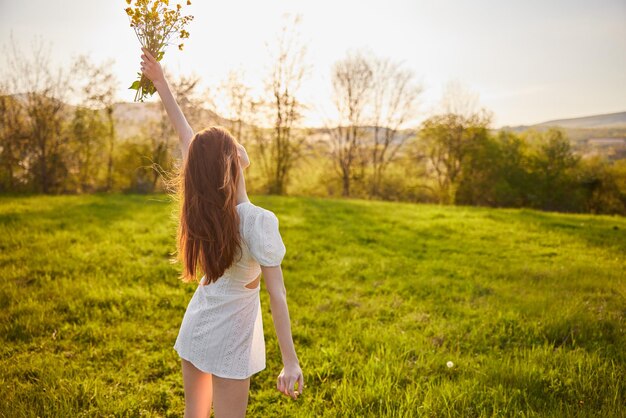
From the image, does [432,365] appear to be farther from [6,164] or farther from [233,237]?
[6,164]

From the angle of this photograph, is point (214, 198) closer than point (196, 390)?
Yes

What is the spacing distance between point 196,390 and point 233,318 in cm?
53

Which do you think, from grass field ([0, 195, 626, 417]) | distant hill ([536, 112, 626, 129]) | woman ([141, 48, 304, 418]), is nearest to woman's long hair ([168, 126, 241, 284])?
woman ([141, 48, 304, 418])

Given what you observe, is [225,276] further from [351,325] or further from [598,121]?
[598,121]

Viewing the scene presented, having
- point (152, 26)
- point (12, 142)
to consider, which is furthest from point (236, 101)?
point (152, 26)

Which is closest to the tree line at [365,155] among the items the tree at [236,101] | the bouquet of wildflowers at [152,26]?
the tree at [236,101]

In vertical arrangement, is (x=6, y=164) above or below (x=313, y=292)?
above

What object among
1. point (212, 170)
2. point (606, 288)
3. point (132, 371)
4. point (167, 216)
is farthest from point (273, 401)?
point (167, 216)

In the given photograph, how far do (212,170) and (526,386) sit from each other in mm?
3559

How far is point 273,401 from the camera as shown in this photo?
3680 mm

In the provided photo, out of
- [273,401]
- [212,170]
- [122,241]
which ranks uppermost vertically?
[212,170]

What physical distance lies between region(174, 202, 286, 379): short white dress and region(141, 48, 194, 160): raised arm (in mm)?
857

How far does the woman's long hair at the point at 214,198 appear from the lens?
77.3 inches

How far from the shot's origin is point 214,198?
197 cm
